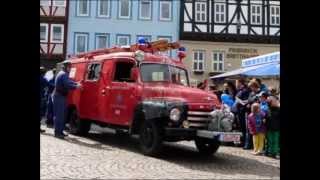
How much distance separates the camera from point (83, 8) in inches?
1635

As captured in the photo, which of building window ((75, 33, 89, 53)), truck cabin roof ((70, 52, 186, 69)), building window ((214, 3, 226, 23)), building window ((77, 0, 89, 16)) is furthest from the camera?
building window ((214, 3, 226, 23))

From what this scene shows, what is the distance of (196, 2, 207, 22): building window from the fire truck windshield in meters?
30.4

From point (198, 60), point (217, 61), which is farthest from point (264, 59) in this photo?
point (217, 61)

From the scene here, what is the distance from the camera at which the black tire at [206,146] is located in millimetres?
10906

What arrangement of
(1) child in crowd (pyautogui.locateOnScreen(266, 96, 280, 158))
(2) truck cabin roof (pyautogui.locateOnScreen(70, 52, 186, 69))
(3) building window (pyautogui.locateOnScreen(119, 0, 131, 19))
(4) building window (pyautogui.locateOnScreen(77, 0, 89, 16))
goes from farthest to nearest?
(3) building window (pyautogui.locateOnScreen(119, 0, 131, 19)) < (4) building window (pyautogui.locateOnScreen(77, 0, 89, 16)) < (2) truck cabin roof (pyautogui.locateOnScreen(70, 52, 186, 69)) < (1) child in crowd (pyautogui.locateOnScreen(266, 96, 280, 158))

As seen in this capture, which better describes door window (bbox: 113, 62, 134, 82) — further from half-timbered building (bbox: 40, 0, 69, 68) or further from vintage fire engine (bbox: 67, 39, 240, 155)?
half-timbered building (bbox: 40, 0, 69, 68)

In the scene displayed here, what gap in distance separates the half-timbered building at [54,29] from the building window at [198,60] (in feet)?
33.6

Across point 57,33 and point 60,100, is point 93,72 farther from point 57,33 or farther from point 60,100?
point 57,33

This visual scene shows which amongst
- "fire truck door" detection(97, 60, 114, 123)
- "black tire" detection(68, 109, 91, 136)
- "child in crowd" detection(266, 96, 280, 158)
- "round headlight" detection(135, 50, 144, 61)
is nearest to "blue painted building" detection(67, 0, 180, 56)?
"black tire" detection(68, 109, 91, 136)

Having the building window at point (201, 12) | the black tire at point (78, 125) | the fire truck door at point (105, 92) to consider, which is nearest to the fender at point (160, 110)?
the fire truck door at point (105, 92)

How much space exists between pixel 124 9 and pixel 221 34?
320 inches

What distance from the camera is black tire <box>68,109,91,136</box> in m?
13.6
